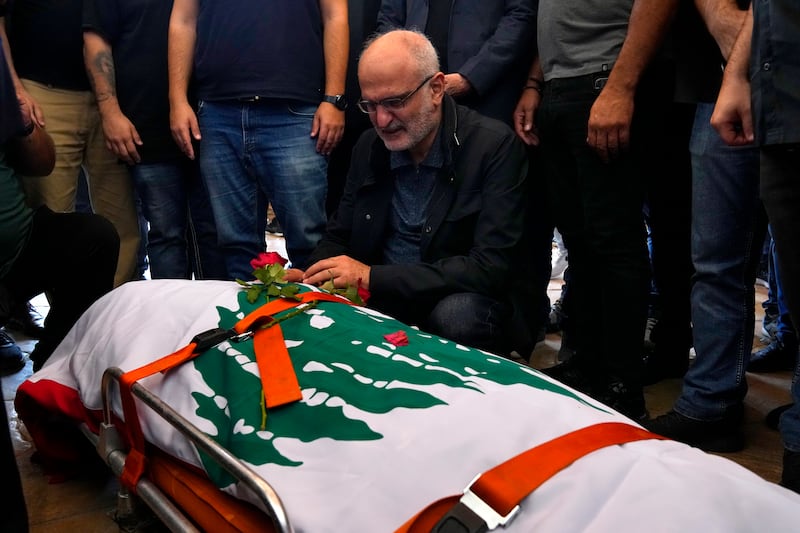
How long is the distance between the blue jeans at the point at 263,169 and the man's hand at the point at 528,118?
707 mm

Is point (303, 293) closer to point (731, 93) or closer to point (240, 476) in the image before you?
point (240, 476)

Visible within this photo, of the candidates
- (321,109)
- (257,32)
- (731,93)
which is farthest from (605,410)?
(257,32)

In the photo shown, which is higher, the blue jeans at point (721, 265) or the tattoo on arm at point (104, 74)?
the tattoo on arm at point (104, 74)

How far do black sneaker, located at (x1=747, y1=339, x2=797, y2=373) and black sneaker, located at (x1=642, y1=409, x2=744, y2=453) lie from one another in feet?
2.77

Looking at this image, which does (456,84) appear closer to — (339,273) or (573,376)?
(339,273)

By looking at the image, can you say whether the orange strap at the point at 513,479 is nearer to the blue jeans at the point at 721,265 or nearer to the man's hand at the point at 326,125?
the blue jeans at the point at 721,265

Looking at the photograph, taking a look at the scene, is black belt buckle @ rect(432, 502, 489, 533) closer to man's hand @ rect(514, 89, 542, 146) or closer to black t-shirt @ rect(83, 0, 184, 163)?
man's hand @ rect(514, 89, 542, 146)

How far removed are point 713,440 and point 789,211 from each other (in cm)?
83

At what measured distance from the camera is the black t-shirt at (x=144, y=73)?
2.70 m

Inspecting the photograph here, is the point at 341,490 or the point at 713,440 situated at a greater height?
the point at 341,490

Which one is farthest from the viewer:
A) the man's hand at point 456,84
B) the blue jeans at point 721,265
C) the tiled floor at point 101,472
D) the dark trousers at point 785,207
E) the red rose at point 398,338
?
the man's hand at point 456,84

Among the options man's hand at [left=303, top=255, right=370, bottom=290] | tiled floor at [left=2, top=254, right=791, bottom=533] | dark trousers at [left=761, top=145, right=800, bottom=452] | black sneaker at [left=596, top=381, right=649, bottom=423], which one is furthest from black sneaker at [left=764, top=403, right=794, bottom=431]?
man's hand at [left=303, top=255, right=370, bottom=290]

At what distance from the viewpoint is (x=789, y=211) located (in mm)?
1519

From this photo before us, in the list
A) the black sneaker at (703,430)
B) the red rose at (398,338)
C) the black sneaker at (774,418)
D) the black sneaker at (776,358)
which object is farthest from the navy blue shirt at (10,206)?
the black sneaker at (776,358)
